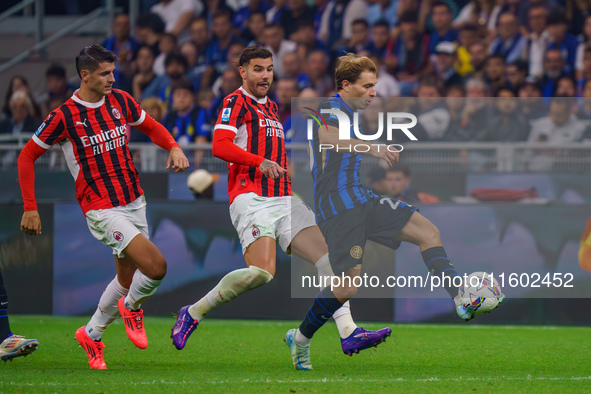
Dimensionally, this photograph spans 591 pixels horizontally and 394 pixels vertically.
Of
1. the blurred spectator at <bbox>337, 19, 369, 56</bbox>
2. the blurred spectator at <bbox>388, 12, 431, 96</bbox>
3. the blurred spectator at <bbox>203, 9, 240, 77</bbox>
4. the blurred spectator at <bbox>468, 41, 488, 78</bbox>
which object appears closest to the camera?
the blurred spectator at <bbox>468, 41, 488, 78</bbox>

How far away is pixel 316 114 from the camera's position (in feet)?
17.7

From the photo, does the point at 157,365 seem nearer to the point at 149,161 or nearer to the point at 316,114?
the point at 316,114

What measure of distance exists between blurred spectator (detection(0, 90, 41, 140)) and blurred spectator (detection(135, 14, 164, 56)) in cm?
200

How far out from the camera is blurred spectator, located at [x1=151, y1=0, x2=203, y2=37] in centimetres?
1236

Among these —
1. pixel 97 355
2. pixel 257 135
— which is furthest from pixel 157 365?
pixel 257 135

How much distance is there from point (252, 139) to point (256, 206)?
1.49 ft

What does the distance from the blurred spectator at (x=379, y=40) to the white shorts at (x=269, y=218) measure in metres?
5.93

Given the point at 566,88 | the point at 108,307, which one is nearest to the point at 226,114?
the point at 108,307

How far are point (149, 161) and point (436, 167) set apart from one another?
300 centimetres

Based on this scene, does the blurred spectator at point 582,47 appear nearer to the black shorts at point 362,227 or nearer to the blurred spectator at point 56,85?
the black shorts at point 362,227

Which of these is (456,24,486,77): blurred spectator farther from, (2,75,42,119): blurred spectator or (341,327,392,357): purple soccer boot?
(341,327,392,357): purple soccer boot

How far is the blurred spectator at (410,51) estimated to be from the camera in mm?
10609

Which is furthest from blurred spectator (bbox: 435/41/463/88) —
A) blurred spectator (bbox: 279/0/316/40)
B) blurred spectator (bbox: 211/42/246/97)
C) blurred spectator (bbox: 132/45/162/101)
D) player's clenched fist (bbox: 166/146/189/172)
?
player's clenched fist (bbox: 166/146/189/172)

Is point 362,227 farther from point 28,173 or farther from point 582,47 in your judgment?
point 582,47
